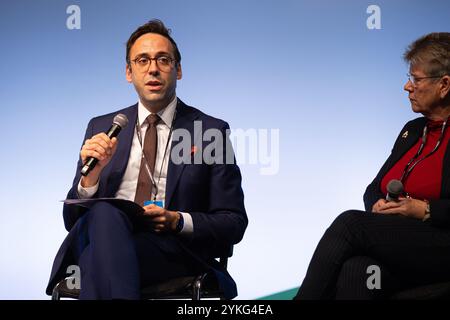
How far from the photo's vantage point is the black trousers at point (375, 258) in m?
2.16

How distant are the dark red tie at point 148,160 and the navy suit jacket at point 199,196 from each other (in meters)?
0.07

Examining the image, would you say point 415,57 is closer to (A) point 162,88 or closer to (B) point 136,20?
(A) point 162,88

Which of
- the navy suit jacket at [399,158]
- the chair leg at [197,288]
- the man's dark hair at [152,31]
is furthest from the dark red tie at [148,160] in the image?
the navy suit jacket at [399,158]

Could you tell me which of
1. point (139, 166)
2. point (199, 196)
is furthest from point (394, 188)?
point (139, 166)

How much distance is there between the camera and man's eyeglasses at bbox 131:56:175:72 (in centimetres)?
272

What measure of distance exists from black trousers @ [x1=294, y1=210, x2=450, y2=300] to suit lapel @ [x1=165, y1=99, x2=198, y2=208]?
0.66 meters

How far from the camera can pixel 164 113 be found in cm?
277

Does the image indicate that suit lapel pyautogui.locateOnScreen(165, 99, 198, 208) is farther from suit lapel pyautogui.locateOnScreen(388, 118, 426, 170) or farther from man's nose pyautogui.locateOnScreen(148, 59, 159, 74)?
suit lapel pyautogui.locateOnScreen(388, 118, 426, 170)

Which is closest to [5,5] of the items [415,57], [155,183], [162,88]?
[162,88]

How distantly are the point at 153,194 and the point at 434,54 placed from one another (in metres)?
1.21

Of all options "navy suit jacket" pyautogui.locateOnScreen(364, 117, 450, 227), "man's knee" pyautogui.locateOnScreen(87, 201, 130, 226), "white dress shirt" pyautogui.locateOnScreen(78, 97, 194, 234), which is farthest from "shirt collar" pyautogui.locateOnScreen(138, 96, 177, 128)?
"navy suit jacket" pyautogui.locateOnScreen(364, 117, 450, 227)

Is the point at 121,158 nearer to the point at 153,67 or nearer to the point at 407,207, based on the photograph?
the point at 153,67

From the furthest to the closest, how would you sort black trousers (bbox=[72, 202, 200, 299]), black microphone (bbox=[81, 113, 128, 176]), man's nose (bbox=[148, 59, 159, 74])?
man's nose (bbox=[148, 59, 159, 74]) → black microphone (bbox=[81, 113, 128, 176]) → black trousers (bbox=[72, 202, 200, 299])

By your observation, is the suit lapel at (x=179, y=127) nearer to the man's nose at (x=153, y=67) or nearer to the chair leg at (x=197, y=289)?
the man's nose at (x=153, y=67)
